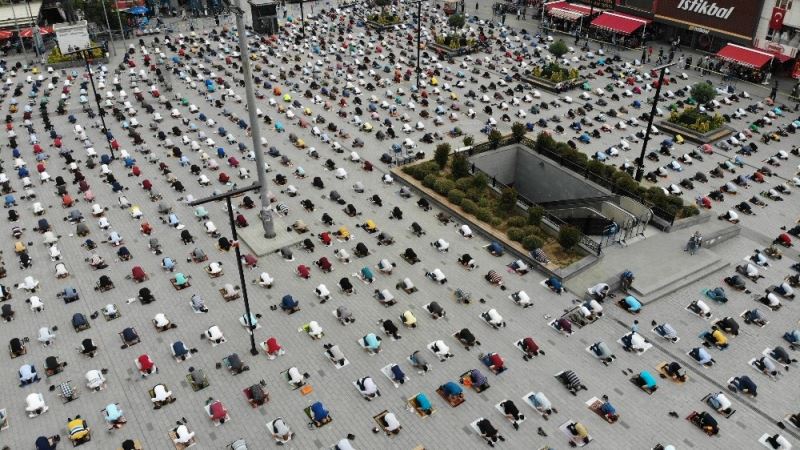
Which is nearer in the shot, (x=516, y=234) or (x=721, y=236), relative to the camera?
(x=516, y=234)

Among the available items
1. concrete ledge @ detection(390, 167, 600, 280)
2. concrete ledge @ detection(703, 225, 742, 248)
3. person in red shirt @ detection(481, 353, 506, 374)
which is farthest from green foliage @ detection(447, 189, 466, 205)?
concrete ledge @ detection(703, 225, 742, 248)

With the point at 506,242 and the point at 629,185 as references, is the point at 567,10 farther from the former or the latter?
the point at 506,242

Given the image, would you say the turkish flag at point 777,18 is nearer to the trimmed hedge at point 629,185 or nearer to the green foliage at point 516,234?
the trimmed hedge at point 629,185

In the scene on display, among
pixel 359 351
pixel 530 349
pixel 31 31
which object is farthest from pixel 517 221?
pixel 31 31

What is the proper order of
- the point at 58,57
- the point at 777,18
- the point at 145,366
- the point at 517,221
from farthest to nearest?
the point at 58,57 < the point at 777,18 < the point at 517,221 < the point at 145,366

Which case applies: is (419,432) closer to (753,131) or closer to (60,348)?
(60,348)

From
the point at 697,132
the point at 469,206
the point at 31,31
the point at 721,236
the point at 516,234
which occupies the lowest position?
the point at 721,236
